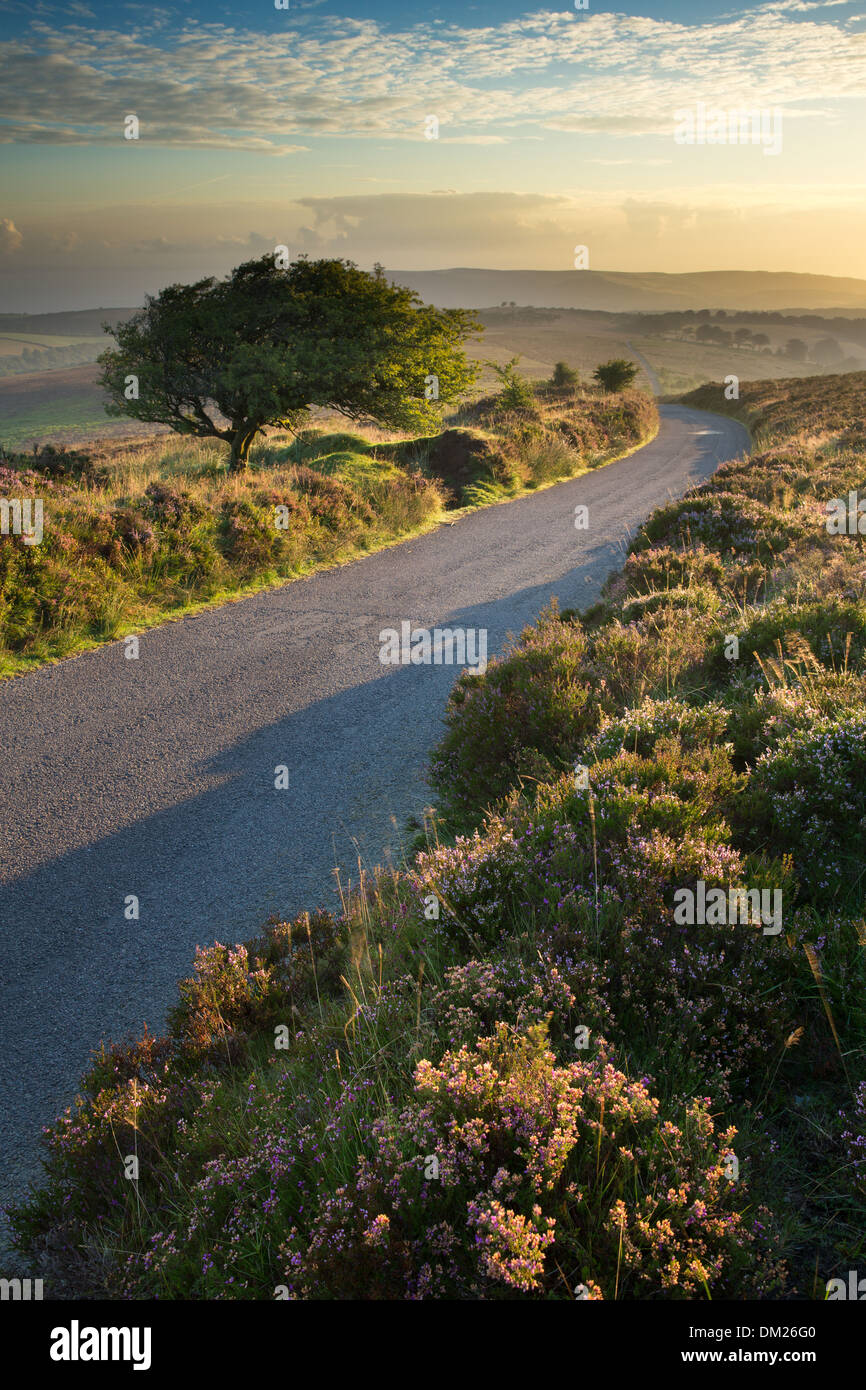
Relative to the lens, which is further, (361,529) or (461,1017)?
(361,529)

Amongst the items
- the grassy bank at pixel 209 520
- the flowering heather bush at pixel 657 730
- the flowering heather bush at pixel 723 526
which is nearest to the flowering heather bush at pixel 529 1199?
the flowering heather bush at pixel 657 730

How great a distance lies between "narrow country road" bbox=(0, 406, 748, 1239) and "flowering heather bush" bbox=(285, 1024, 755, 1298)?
1.75 m

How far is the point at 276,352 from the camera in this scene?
18844 millimetres

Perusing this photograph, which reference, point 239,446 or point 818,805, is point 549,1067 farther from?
point 239,446

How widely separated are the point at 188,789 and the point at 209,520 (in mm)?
7232

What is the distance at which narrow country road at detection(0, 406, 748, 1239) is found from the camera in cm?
452

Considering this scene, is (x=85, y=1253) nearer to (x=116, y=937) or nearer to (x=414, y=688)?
Result: (x=116, y=937)

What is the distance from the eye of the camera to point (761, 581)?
977 centimetres

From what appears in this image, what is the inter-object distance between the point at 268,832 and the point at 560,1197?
407 centimetres

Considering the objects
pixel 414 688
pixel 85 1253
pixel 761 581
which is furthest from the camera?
pixel 761 581

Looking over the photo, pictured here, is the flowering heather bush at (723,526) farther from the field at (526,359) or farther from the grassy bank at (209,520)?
the field at (526,359)

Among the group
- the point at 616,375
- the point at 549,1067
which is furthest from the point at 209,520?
the point at 616,375
